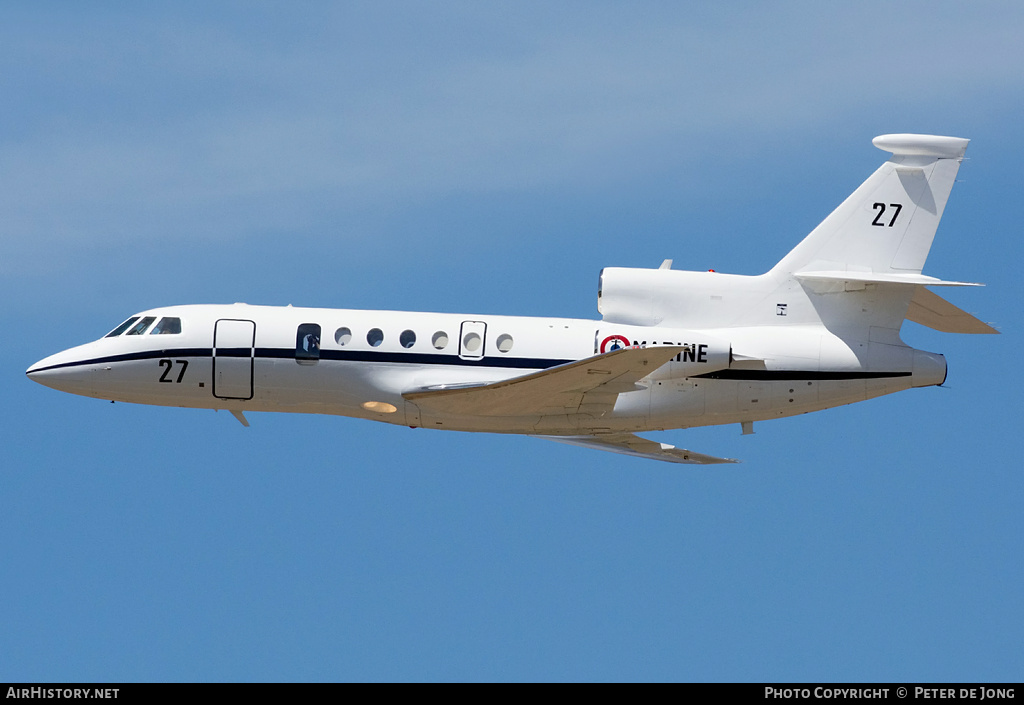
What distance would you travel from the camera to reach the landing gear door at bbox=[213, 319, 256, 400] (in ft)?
112

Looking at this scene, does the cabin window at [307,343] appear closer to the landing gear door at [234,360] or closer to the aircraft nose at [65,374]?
the landing gear door at [234,360]

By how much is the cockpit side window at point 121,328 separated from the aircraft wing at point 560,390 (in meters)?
6.67

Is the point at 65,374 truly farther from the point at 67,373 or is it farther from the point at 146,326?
the point at 146,326

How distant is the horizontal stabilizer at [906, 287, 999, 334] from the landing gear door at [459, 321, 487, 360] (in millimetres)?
9328

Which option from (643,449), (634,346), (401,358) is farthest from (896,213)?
(401,358)

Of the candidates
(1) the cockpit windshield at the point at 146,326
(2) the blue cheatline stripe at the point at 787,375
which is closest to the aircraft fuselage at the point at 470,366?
(2) the blue cheatline stripe at the point at 787,375

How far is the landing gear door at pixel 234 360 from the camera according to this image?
34.2m

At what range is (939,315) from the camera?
1371 inches

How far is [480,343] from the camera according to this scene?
33.9m

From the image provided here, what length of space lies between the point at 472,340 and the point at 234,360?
5.23 meters
